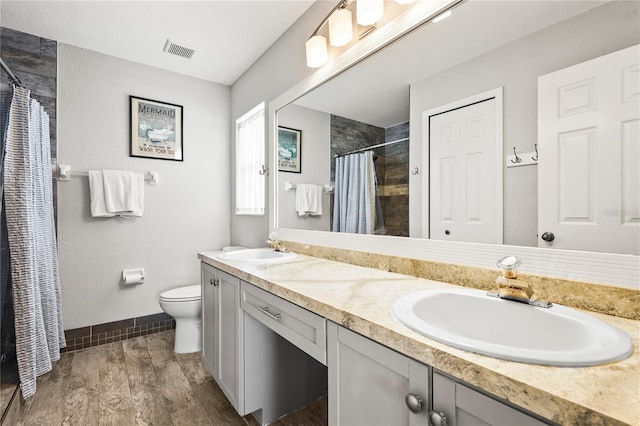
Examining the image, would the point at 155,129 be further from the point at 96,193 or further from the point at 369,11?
the point at 369,11

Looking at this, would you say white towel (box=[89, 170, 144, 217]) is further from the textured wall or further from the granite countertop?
the granite countertop

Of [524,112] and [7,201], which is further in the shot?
[7,201]

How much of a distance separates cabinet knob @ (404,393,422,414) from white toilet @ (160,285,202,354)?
1.97 metres

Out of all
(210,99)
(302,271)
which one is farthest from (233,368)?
(210,99)

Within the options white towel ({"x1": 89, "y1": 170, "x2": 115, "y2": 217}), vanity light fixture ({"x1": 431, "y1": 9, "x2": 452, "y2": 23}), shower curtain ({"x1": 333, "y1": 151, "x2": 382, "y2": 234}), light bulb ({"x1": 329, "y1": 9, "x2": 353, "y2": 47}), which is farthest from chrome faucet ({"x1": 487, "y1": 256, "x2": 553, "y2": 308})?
white towel ({"x1": 89, "y1": 170, "x2": 115, "y2": 217})

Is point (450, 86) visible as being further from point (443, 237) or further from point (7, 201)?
point (7, 201)

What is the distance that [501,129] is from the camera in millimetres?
985

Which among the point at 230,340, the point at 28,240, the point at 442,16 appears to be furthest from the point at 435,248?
the point at 28,240

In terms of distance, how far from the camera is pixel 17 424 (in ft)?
4.91

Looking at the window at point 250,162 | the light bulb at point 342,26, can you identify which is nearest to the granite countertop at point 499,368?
the light bulb at point 342,26

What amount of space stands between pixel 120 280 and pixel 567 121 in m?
3.08

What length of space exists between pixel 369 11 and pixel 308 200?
110cm

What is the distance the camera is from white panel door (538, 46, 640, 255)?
73 cm

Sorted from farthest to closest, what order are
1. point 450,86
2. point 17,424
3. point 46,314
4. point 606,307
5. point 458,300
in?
point 46,314 < point 17,424 < point 450,86 < point 458,300 < point 606,307
